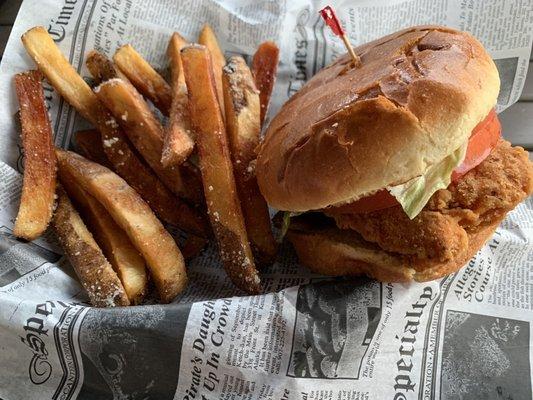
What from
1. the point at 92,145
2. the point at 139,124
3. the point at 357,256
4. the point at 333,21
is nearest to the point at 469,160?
the point at 357,256

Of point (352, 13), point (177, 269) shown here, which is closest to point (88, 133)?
point (177, 269)

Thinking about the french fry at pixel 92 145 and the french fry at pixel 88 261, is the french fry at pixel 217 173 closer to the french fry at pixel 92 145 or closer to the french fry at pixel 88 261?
the french fry at pixel 88 261

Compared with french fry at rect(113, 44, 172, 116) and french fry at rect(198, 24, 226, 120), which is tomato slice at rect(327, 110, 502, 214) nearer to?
french fry at rect(198, 24, 226, 120)

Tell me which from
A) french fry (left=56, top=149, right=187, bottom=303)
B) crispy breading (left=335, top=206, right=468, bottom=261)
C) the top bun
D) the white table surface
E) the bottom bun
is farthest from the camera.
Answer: the white table surface

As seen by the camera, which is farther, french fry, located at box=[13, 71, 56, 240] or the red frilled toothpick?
french fry, located at box=[13, 71, 56, 240]

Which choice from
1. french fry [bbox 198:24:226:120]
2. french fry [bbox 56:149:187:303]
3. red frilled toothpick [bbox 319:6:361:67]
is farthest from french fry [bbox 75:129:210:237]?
red frilled toothpick [bbox 319:6:361:67]

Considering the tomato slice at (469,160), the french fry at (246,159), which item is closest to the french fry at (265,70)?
the french fry at (246,159)

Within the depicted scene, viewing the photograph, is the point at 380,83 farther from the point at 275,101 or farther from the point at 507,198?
the point at 275,101

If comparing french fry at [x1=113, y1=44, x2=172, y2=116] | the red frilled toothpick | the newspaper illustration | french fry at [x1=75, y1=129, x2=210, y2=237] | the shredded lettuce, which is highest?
the red frilled toothpick
